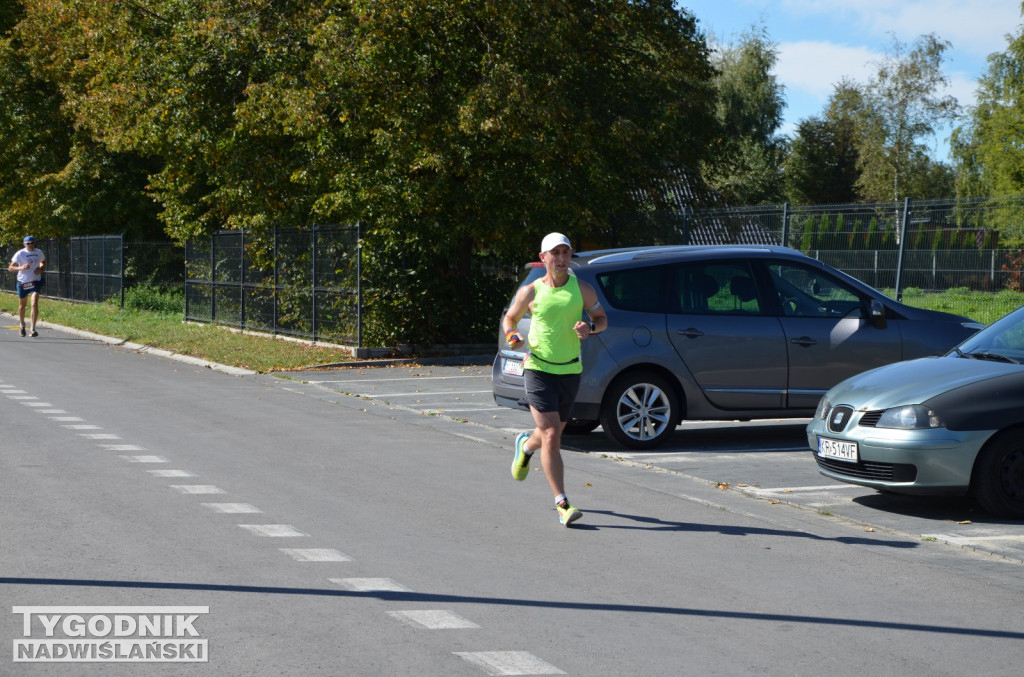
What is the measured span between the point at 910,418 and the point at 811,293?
3.85 m

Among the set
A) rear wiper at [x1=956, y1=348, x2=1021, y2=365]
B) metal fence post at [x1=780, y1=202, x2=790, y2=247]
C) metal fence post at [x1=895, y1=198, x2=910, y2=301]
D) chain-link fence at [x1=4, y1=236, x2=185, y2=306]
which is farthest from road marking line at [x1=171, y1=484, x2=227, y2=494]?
chain-link fence at [x1=4, y1=236, x2=185, y2=306]

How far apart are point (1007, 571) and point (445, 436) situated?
6679 millimetres

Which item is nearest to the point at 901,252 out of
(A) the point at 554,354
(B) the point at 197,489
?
(A) the point at 554,354

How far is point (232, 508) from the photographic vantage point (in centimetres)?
859

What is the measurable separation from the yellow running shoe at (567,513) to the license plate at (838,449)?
2.09 meters

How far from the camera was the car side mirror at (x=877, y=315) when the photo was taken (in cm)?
1235

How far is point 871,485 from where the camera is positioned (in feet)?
29.7

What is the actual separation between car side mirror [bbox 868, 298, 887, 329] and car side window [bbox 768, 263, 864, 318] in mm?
131

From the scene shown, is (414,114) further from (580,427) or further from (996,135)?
(996,135)

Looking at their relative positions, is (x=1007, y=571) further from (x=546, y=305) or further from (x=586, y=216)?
(x=586, y=216)

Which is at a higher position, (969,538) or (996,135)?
(996,135)

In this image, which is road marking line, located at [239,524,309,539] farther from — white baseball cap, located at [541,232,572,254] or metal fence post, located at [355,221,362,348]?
metal fence post, located at [355,221,362,348]

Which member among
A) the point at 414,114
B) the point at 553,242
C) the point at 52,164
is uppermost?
the point at 52,164

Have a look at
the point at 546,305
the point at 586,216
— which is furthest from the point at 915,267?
the point at 546,305
